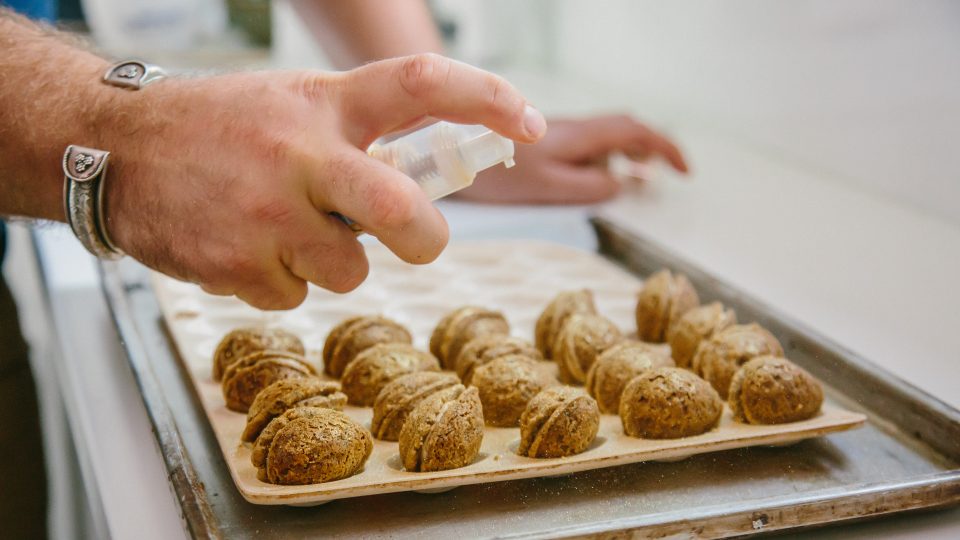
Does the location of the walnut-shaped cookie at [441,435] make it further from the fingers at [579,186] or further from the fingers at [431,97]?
the fingers at [579,186]

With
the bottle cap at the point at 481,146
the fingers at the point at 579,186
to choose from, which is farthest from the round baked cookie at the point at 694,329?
the fingers at the point at 579,186

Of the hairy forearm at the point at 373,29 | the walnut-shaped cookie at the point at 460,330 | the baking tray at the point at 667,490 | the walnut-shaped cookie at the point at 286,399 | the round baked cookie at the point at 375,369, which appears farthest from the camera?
the hairy forearm at the point at 373,29

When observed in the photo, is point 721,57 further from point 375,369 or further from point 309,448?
point 309,448

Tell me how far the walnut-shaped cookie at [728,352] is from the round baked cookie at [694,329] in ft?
0.10

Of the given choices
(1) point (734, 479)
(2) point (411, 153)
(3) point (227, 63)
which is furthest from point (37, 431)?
(3) point (227, 63)

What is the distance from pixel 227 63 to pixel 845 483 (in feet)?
7.59

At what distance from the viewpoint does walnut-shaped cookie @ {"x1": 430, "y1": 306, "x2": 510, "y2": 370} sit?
1124 millimetres

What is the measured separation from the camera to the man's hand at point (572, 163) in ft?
5.92

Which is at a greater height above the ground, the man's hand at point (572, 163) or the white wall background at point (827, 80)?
the white wall background at point (827, 80)

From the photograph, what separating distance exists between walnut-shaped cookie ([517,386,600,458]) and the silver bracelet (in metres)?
0.41

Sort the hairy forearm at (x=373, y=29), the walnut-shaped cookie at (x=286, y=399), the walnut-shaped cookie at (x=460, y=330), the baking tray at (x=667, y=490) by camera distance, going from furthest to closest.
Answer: the hairy forearm at (x=373, y=29) → the walnut-shaped cookie at (x=460, y=330) → the walnut-shaped cookie at (x=286, y=399) → the baking tray at (x=667, y=490)

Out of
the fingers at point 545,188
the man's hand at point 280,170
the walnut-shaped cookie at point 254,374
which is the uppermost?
the man's hand at point 280,170

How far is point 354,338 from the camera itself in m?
1.09

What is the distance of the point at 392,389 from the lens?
37.4 inches
